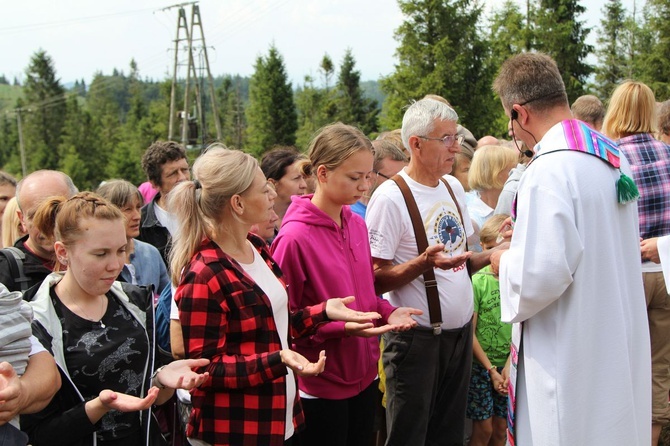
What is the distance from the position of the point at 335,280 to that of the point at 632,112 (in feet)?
8.99

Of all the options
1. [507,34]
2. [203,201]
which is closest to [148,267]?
[203,201]

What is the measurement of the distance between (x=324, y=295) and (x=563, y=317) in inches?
47.2

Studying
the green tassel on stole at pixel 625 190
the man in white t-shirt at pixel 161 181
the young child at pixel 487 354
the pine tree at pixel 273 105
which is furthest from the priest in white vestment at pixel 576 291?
the pine tree at pixel 273 105

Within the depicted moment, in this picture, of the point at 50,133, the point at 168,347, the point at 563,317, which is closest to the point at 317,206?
the point at 168,347

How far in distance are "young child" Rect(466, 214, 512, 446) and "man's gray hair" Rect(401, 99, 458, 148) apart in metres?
0.98

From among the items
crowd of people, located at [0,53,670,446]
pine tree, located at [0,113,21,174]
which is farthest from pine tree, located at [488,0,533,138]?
pine tree, located at [0,113,21,174]

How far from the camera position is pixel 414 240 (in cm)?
379

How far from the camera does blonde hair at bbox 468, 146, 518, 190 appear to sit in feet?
17.0

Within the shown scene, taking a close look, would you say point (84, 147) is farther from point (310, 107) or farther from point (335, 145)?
point (335, 145)

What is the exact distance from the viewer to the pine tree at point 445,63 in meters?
→ 34.4

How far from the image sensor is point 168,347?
3.00 meters

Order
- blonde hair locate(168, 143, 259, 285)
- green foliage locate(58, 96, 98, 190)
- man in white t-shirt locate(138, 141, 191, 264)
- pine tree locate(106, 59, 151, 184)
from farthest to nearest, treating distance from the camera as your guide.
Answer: green foliage locate(58, 96, 98, 190) → pine tree locate(106, 59, 151, 184) → man in white t-shirt locate(138, 141, 191, 264) → blonde hair locate(168, 143, 259, 285)

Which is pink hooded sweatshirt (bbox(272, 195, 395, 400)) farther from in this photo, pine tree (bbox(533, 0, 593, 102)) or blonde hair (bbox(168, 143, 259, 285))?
pine tree (bbox(533, 0, 593, 102))

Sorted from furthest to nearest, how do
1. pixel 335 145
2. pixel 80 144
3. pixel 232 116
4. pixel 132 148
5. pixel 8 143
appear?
pixel 8 143
pixel 132 148
pixel 232 116
pixel 80 144
pixel 335 145
